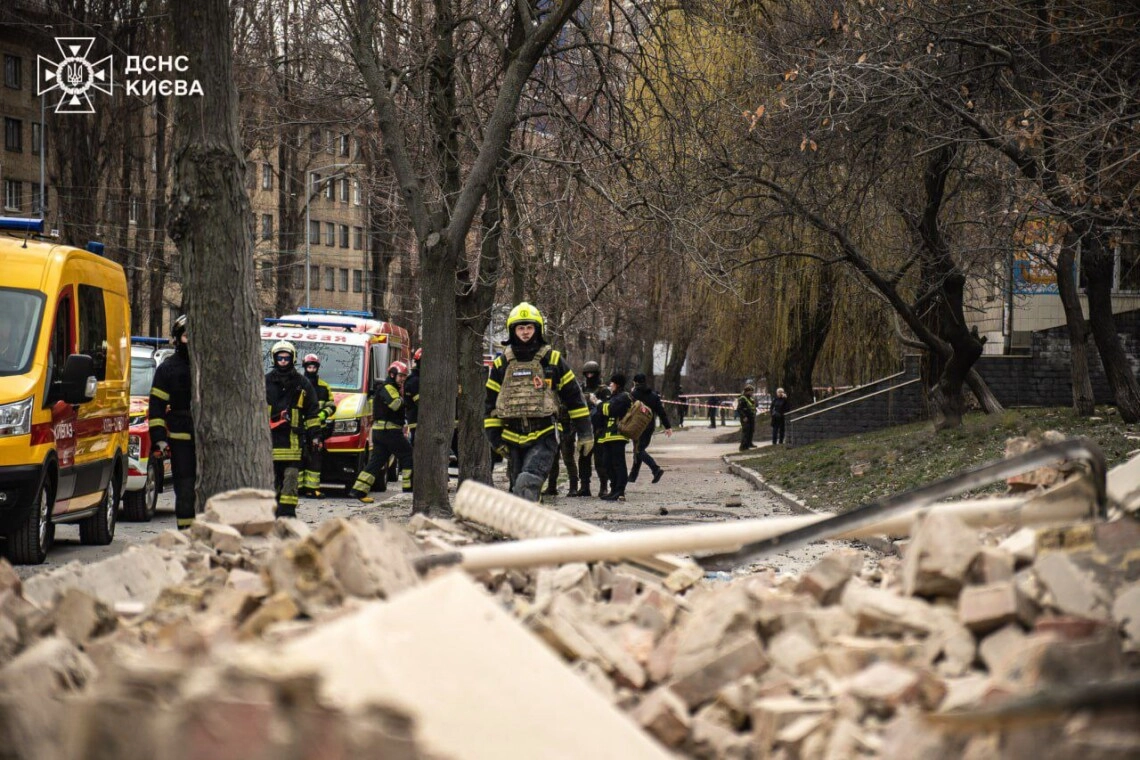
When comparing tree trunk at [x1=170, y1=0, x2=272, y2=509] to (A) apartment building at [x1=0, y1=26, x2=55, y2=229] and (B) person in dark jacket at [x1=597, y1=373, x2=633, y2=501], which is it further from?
(A) apartment building at [x1=0, y1=26, x2=55, y2=229]

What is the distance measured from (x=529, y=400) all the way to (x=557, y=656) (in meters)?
7.33

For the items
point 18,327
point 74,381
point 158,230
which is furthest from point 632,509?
point 158,230

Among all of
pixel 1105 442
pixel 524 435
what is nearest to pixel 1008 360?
pixel 1105 442

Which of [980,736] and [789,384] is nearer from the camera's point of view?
[980,736]

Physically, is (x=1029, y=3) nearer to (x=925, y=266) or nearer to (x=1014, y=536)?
(x=925, y=266)

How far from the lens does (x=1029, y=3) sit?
1481 cm

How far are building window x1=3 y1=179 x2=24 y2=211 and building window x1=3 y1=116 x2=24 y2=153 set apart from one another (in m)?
1.37

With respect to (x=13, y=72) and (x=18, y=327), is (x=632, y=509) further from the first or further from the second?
(x=13, y=72)

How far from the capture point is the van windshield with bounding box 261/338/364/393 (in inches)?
827

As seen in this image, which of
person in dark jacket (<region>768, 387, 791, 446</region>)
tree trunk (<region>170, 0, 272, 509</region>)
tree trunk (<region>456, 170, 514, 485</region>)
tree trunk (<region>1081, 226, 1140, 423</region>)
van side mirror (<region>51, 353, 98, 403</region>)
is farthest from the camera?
person in dark jacket (<region>768, 387, 791, 446</region>)

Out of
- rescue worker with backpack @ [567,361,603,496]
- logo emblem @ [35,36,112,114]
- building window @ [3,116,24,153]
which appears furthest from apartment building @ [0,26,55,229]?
rescue worker with backpack @ [567,361,603,496]

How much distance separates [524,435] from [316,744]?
846 centimetres

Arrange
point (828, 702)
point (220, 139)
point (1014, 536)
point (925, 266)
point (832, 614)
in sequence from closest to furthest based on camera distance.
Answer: point (828, 702) → point (832, 614) → point (1014, 536) → point (220, 139) → point (925, 266)

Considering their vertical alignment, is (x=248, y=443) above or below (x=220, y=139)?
below
